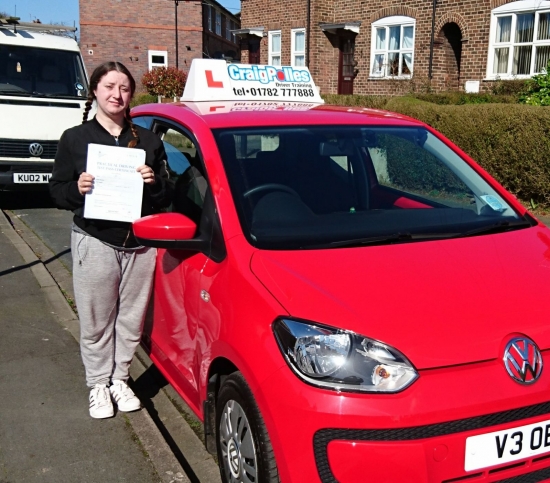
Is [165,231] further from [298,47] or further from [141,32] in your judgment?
[141,32]

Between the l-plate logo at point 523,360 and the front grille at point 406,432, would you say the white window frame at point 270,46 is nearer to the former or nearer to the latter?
the l-plate logo at point 523,360

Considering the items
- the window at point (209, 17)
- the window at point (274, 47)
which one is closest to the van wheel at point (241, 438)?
the window at point (274, 47)

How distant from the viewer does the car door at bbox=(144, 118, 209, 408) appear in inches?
123

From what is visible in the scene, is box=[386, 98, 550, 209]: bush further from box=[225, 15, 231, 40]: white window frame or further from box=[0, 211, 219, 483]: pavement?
box=[225, 15, 231, 40]: white window frame

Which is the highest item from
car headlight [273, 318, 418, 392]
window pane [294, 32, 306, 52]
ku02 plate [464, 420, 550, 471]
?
window pane [294, 32, 306, 52]

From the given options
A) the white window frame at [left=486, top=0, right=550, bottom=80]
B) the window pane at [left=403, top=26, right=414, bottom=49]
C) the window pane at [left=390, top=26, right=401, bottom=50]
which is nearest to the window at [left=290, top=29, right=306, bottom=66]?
the window pane at [left=390, top=26, right=401, bottom=50]

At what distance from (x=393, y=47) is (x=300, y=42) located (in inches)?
172

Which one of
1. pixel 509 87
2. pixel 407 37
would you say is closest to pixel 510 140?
pixel 509 87

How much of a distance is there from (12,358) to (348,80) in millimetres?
19672

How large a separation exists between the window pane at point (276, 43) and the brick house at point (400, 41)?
1.4 inches

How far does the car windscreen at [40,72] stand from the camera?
10008mm

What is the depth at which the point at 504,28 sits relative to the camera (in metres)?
17.1

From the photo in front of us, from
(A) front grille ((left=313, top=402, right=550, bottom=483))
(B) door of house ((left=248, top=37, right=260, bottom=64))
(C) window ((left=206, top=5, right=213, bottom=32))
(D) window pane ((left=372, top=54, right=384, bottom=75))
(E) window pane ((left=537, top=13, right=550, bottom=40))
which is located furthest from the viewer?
(C) window ((left=206, top=5, right=213, bottom=32))

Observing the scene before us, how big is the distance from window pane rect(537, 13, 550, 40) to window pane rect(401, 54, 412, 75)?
166 inches
